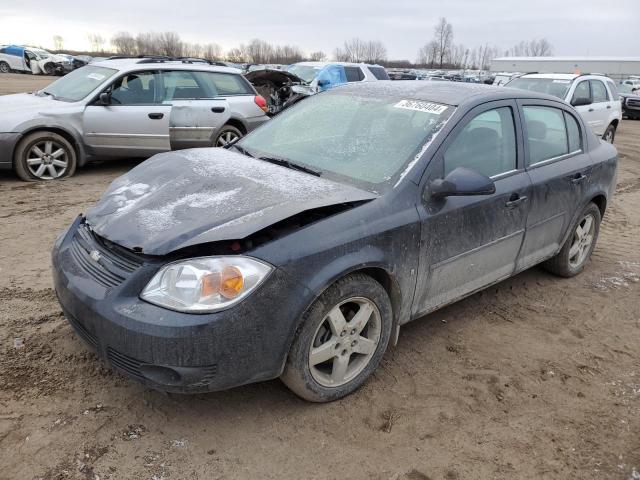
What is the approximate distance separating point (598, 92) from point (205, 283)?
37.4 feet

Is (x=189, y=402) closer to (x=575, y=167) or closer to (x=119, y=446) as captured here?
(x=119, y=446)

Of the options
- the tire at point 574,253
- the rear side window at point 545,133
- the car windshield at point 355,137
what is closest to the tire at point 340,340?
the car windshield at point 355,137

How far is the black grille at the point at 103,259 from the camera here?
8.32ft

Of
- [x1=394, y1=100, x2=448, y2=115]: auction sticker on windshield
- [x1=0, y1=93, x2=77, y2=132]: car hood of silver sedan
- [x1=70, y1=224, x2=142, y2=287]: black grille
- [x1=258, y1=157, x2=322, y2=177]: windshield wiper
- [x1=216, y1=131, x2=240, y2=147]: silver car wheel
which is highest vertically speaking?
[x1=394, y1=100, x2=448, y2=115]: auction sticker on windshield

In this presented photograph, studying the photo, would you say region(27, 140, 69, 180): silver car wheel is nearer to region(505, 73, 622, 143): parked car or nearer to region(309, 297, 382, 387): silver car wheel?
region(309, 297, 382, 387): silver car wheel

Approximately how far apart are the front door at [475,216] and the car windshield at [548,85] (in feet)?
24.9

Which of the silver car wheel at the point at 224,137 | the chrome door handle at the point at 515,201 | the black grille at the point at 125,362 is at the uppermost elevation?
the chrome door handle at the point at 515,201

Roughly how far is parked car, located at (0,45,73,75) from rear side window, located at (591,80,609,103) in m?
32.5

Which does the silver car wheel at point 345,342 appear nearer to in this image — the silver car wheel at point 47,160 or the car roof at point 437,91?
the car roof at point 437,91

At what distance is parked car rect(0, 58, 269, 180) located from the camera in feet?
23.2

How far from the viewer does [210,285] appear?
2.39 meters

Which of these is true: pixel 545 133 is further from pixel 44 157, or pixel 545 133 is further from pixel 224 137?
pixel 44 157

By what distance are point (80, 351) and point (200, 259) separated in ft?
4.38

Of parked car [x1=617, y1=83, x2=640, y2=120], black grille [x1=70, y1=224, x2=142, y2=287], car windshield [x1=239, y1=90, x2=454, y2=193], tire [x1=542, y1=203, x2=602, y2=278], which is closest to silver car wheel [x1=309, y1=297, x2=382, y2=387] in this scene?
car windshield [x1=239, y1=90, x2=454, y2=193]
